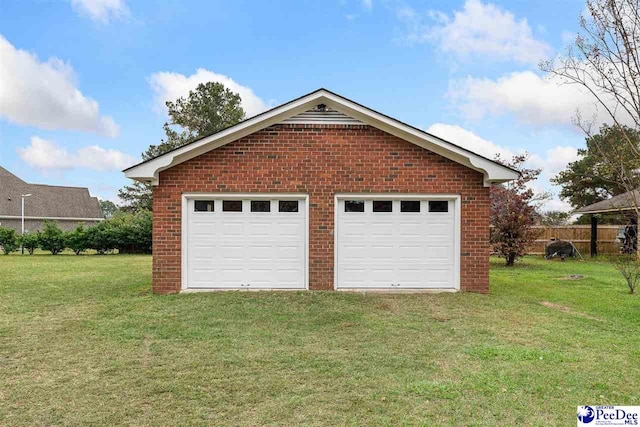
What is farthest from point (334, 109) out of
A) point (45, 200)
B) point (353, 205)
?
point (45, 200)

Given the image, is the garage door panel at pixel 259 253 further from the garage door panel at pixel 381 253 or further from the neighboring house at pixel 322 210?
the garage door panel at pixel 381 253

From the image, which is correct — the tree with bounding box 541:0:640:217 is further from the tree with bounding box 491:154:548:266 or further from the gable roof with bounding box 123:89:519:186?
the tree with bounding box 491:154:548:266

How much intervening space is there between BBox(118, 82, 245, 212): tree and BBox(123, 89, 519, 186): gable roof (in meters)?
28.0

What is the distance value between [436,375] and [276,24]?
13029 millimetres

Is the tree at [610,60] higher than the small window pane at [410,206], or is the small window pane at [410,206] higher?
the tree at [610,60]

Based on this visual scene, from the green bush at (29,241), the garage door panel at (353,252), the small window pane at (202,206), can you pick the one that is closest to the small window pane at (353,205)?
the garage door panel at (353,252)

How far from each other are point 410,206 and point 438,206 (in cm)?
64

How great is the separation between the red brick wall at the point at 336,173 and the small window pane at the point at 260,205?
31 centimetres

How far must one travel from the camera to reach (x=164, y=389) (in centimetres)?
445

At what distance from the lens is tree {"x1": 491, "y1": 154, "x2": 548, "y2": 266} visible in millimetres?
17719

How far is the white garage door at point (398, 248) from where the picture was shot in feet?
33.2

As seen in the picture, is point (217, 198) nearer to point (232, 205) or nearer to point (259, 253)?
point (232, 205)

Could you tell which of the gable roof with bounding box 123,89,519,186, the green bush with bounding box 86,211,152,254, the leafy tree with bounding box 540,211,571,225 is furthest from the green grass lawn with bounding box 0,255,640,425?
the leafy tree with bounding box 540,211,571,225

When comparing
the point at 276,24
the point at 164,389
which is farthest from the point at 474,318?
the point at 276,24
